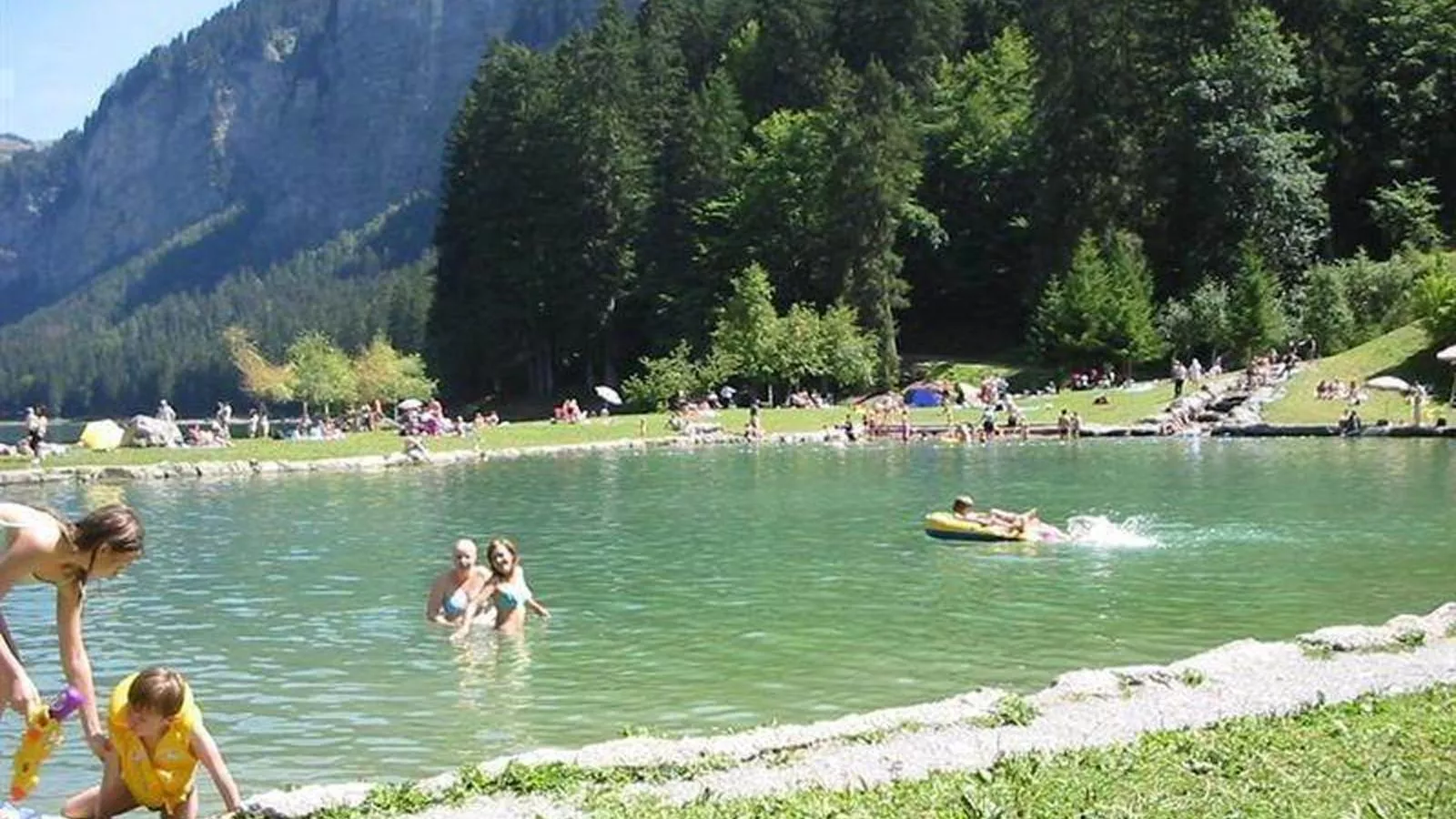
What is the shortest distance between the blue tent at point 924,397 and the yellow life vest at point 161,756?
65.5m

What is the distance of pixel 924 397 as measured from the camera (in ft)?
244

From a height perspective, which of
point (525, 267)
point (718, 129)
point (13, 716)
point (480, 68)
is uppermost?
point (480, 68)

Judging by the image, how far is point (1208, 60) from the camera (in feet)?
278

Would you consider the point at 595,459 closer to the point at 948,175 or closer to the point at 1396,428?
the point at 1396,428

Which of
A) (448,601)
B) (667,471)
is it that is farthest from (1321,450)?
(448,601)

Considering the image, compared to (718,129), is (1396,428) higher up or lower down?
lower down

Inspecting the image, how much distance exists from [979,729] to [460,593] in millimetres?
9365

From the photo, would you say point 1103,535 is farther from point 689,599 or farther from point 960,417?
point 960,417

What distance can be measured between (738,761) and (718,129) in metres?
88.7

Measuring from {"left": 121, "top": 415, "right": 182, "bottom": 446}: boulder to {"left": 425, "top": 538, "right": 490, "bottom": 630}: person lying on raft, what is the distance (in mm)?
42942

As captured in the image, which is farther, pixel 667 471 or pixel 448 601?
pixel 667 471

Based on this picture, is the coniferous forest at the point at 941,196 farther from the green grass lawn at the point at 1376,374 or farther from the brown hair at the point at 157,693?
the brown hair at the point at 157,693

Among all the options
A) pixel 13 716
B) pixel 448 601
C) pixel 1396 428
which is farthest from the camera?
pixel 1396 428

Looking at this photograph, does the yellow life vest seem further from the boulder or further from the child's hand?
the boulder
